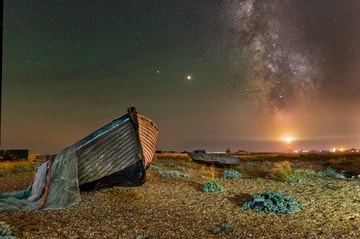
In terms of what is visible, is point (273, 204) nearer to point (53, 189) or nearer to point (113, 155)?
point (113, 155)

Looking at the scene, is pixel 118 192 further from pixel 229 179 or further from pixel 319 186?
pixel 319 186

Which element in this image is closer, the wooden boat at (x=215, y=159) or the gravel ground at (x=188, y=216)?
the gravel ground at (x=188, y=216)

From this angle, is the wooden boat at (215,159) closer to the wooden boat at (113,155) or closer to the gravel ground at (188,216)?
the gravel ground at (188,216)

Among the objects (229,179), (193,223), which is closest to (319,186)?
(229,179)

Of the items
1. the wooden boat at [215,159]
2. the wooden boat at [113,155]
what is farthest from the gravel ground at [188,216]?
the wooden boat at [215,159]

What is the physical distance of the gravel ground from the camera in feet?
27.6

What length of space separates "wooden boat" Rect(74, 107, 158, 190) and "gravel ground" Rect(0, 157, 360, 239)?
44cm

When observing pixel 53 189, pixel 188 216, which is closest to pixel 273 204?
pixel 188 216

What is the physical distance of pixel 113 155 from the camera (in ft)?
44.7

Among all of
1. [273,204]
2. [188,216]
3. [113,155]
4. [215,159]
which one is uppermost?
[113,155]

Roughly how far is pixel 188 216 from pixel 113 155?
4.75 m

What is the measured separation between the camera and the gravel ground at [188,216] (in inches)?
331

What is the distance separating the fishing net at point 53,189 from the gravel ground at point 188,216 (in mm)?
572

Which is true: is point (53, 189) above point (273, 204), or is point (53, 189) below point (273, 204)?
above
